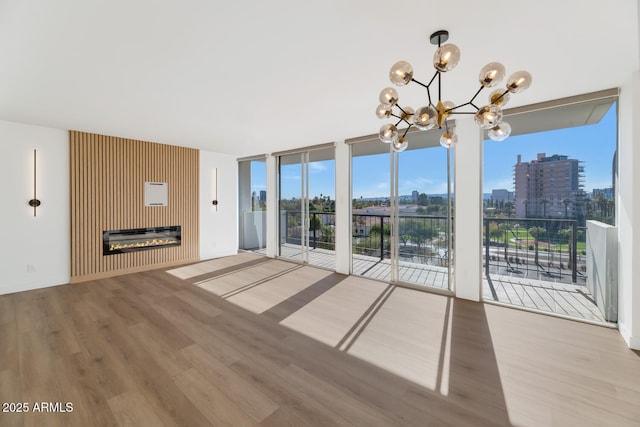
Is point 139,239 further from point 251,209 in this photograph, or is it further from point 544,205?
point 544,205

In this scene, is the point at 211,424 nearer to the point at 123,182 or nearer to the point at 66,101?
the point at 66,101

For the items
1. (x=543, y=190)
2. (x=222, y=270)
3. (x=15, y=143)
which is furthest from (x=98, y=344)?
(x=543, y=190)

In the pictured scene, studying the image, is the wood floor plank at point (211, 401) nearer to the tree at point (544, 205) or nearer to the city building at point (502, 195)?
the city building at point (502, 195)

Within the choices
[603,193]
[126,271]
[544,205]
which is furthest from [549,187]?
[126,271]

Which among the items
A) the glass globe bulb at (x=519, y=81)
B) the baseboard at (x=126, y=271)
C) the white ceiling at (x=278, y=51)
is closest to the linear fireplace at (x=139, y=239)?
the baseboard at (x=126, y=271)

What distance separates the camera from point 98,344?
2.54 m

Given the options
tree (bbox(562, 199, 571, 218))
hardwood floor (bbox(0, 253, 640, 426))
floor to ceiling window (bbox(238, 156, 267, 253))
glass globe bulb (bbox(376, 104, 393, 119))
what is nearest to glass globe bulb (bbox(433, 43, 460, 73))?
glass globe bulb (bbox(376, 104, 393, 119))

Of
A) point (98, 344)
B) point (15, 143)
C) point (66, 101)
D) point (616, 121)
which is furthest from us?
point (15, 143)

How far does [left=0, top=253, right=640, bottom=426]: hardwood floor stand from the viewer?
1745 millimetres

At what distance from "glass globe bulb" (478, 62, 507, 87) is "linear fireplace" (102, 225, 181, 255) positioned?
601cm

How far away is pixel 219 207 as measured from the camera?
6.65m

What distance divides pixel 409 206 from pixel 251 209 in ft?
14.6

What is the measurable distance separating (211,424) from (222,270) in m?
3.90

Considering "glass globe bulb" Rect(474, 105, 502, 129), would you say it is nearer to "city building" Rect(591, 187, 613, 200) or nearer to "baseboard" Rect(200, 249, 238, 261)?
"city building" Rect(591, 187, 613, 200)
